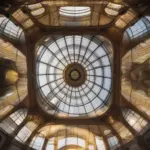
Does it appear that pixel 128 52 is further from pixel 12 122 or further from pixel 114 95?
pixel 12 122

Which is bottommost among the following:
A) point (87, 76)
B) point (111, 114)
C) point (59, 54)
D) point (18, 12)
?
point (111, 114)

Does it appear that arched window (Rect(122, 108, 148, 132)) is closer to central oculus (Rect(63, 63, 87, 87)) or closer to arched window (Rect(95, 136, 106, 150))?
arched window (Rect(95, 136, 106, 150))

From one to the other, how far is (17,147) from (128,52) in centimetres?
937

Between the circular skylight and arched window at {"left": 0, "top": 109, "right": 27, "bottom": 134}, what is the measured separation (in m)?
1.92

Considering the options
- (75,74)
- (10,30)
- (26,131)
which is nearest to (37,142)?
(26,131)

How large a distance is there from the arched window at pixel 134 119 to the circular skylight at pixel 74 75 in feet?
5.96

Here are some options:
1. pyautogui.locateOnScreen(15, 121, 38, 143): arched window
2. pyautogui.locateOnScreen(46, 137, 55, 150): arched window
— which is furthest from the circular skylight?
pyautogui.locateOnScreen(46, 137, 55, 150): arched window

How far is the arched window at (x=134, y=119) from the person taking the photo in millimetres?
21938

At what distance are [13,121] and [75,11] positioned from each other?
8.30m

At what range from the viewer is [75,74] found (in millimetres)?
25906

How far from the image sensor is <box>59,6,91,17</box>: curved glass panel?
20953 millimetres

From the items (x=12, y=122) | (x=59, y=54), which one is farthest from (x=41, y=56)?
(x=12, y=122)

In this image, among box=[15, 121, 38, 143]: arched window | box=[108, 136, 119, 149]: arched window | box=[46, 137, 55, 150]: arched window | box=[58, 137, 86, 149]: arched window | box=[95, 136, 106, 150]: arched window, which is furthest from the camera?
box=[58, 137, 86, 149]: arched window

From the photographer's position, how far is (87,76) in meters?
26.2
